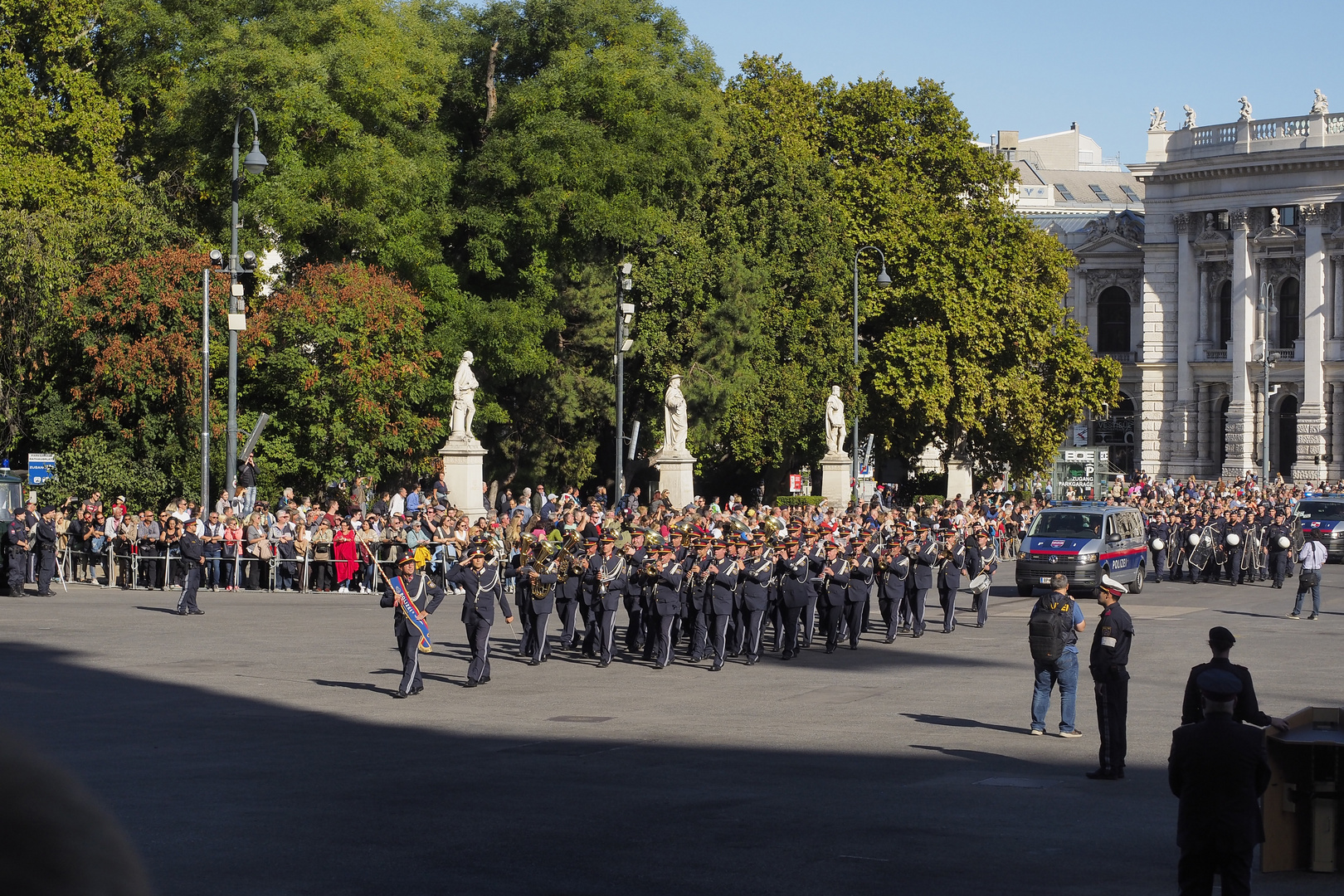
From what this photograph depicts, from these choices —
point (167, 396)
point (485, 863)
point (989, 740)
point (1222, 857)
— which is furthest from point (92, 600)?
point (1222, 857)

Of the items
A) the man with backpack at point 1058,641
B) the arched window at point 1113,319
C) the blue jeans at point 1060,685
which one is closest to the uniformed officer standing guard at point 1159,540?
the blue jeans at point 1060,685

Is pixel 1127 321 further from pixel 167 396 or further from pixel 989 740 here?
pixel 989 740

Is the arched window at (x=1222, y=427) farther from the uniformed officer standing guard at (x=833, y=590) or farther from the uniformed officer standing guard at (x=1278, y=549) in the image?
the uniformed officer standing guard at (x=833, y=590)

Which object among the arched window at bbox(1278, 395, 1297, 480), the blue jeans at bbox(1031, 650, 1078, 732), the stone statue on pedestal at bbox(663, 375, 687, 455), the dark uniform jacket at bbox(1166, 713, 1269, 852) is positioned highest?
the arched window at bbox(1278, 395, 1297, 480)

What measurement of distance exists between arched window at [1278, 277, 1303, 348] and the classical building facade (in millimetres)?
59

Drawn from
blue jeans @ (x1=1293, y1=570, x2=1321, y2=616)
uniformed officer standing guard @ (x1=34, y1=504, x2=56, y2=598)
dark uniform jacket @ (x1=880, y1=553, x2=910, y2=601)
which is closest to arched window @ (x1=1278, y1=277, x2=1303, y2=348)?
blue jeans @ (x1=1293, y1=570, x2=1321, y2=616)

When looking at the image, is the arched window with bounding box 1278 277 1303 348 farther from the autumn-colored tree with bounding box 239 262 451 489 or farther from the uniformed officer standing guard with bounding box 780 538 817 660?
the uniformed officer standing guard with bounding box 780 538 817 660

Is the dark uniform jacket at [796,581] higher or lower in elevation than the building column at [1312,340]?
lower

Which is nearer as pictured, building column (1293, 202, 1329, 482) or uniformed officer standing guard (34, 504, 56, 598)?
uniformed officer standing guard (34, 504, 56, 598)

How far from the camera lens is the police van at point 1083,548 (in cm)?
3378

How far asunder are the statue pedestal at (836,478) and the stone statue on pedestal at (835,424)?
9.6 inches

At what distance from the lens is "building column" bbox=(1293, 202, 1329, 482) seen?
75.4 metres

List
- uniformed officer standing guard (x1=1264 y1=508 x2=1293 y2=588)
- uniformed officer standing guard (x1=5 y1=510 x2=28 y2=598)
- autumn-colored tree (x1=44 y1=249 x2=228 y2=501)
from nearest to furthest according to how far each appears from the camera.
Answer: uniformed officer standing guard (x1=5 y1=510 x2=28 y2=598) → autumn-colored tree (x1=44 y1=249 x2=228 y2=501) → uniformed officer standing guard (x1=1264 y1=508 x2=1293 y2=588)

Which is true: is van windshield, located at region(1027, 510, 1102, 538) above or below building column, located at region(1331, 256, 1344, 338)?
below
